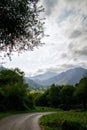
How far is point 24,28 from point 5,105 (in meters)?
74.9

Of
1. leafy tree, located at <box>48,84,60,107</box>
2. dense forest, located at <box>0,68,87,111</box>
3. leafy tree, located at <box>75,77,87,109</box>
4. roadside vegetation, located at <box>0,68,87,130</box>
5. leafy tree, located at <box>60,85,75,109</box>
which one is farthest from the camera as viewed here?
leafy tree, located at <box>48,84,60,107</box>

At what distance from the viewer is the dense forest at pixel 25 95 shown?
94.3m

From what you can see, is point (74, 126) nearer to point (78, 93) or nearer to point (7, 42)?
point (7, 42)

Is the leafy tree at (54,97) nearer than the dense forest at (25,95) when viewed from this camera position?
No

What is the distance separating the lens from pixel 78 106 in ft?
469

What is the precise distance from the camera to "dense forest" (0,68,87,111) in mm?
94300

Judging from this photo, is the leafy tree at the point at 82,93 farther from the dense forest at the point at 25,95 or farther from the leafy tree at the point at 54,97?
the leafy tree at the point at 54,97

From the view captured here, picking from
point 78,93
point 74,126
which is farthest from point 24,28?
point 78,93

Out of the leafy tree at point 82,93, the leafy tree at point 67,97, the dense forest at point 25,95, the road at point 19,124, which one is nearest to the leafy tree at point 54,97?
the dense forest at point 25,95

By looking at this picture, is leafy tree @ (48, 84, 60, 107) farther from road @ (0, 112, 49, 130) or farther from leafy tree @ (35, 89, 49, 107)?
road @ (0, 112, 49, 130)

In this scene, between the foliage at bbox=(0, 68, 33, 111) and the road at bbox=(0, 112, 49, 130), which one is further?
the foliage at bbox=(0, 68, 33, 111)

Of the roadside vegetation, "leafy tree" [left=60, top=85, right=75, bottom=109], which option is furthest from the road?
"leafy tree" [left=60, top=85, right=75, bottom=109]

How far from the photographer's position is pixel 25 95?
101438 millimetres

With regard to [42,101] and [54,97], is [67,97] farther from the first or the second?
[42,101]
